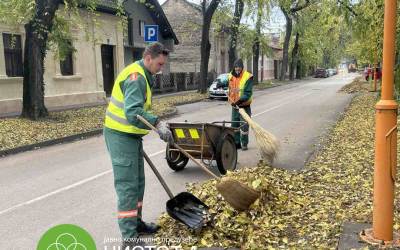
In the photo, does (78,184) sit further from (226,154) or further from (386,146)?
(386,146)

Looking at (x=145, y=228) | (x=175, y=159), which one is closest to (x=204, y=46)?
(x=175, y=159)

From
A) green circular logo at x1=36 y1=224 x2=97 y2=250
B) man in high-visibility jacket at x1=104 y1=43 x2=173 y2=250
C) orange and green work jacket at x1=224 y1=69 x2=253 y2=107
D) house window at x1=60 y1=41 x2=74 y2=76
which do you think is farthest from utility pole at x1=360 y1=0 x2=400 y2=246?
house window at x1=60 y1=41 x2=74 y2=76

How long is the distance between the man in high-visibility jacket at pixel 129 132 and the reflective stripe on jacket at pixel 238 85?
178 inches

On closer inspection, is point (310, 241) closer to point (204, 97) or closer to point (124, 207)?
point (124, 207)

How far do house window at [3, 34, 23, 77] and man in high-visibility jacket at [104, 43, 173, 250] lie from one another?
573 inches

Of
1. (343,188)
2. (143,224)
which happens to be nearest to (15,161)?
(143,224)

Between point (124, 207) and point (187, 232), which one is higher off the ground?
point (124, 207)

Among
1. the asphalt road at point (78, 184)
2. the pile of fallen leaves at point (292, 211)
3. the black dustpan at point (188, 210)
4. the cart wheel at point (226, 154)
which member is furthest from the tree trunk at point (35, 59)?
the black dustpan at point (188, 210)

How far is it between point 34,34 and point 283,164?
32.7 feet

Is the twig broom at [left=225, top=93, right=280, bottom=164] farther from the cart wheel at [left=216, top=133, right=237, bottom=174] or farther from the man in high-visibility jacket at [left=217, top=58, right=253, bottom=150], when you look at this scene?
the man in high-visibility jacket at [left=217, top=58, right=253, bottom=150]

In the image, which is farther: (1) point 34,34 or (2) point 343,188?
(1) point 34,34

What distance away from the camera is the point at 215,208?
178 inches

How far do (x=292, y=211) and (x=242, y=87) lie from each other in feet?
13.7

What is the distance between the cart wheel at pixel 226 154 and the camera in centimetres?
636
